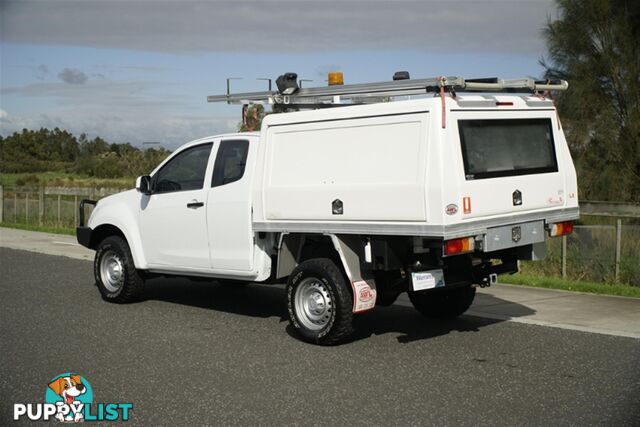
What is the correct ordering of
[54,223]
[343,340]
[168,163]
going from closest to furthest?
[343,340] < [168,163] < [54,223]

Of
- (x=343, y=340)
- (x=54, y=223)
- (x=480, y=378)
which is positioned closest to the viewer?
(x=480, y=378)

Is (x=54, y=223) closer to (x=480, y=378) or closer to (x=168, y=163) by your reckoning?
(x=168, y=163)

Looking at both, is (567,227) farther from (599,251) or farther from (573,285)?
(599,251)

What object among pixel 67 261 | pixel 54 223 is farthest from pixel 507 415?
pixel 54 223

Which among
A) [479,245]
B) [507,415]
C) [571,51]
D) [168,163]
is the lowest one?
[507,415]

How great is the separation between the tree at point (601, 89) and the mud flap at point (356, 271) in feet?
40.1

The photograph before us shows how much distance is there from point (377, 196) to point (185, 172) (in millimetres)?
3400

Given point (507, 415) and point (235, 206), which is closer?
point (507, 415)

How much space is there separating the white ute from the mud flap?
0.01 metres

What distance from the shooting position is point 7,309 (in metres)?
11.4

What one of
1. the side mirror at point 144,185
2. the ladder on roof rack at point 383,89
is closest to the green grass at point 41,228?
the side mirror at point 144,185

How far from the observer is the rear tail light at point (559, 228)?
30.7ft

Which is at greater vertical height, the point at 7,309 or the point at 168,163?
the point at 168,163

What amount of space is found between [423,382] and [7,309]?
6.16 metres
